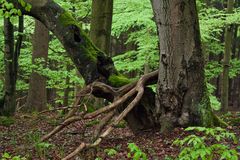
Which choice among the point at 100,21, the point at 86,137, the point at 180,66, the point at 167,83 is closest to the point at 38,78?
the point at 100,21

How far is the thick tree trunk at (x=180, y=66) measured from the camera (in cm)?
667

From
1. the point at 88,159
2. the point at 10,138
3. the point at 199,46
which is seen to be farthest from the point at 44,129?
the point at 199,46

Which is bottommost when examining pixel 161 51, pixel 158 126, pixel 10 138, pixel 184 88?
pixel 10 138

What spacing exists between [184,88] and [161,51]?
2.82 ft

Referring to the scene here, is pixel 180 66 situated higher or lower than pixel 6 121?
higher

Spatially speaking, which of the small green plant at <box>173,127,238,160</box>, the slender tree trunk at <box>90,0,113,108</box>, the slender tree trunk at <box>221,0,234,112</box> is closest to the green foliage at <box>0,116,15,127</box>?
the slender tree trunk at <box>90,0,113,108</box>

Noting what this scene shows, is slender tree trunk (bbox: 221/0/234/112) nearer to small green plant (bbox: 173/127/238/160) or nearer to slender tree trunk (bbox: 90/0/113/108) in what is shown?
slender tree trunk (bbox: 90/0/113/108)

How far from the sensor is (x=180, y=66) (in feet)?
22.2

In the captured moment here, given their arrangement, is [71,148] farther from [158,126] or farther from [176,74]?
[176,74]

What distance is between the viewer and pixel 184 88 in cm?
680

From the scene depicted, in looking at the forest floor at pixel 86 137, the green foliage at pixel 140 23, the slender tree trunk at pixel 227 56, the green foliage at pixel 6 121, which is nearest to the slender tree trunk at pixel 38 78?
the green foliage at pixel 140 23

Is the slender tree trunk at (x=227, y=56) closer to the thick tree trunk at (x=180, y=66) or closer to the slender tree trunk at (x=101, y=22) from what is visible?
the slender tree trunk at (x=101, y=22)

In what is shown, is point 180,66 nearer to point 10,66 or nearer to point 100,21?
point 100,21

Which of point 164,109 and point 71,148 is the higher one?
point 164,109
